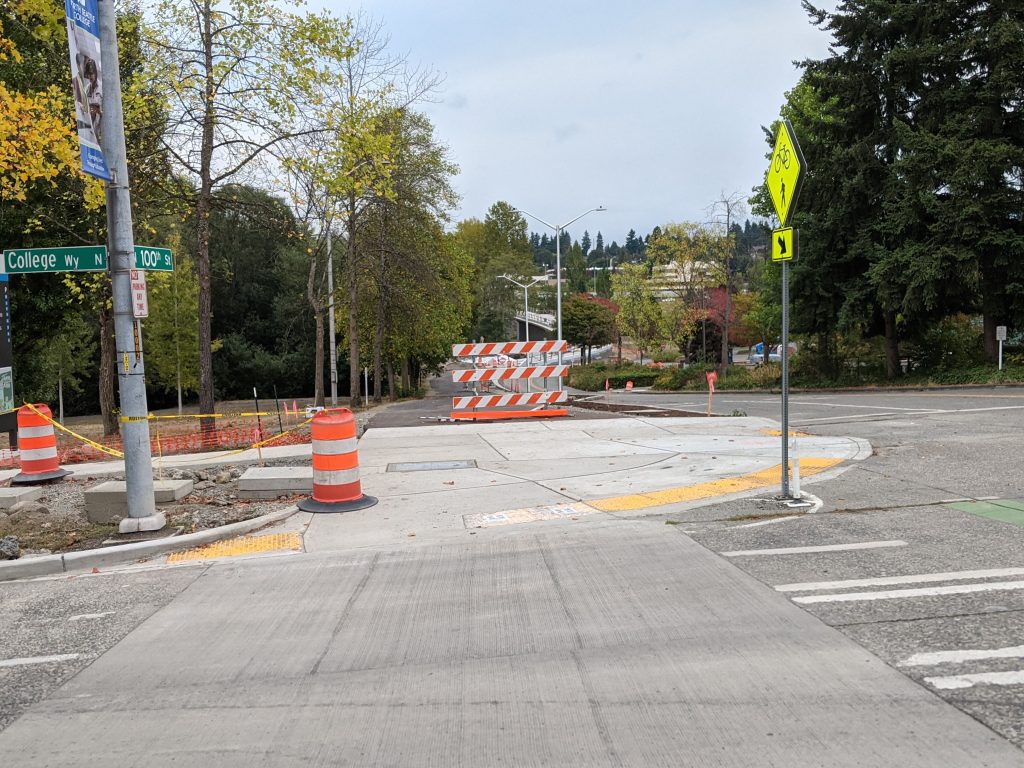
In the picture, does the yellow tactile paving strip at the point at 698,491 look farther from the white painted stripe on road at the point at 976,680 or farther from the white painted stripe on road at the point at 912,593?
the white painted stripe on road at the point at 976,680

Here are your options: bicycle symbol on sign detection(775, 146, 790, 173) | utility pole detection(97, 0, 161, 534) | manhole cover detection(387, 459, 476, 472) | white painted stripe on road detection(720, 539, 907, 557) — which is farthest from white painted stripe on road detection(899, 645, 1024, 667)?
manhole cover detection(387, 459, 476, 472)

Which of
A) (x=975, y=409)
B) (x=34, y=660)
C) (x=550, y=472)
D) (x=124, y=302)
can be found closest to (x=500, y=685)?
(x=34, y=660)

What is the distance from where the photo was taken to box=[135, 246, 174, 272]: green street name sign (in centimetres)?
799

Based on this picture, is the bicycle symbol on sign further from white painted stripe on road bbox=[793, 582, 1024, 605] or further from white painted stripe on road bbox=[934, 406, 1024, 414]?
white painted stripe on road bbox=[934, 406, 1024, 414]

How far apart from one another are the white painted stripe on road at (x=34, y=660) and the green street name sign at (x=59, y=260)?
4.82 meters

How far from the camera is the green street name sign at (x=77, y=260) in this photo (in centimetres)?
813

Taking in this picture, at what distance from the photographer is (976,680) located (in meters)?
3.88

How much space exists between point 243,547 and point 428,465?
4.71m

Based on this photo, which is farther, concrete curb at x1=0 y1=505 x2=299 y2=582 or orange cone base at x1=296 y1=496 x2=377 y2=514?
orange cone base at x1=296 y1=496 x2=377 y2=514

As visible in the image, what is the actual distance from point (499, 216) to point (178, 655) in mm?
94022

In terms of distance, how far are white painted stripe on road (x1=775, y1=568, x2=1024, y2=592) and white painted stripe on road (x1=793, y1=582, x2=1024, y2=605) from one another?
139mm

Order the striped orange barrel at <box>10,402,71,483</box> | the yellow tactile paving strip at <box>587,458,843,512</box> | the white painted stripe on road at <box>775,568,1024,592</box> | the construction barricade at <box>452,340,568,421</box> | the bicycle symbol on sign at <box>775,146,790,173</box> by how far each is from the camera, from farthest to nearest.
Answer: the construction barricade at <box>452,340,568,421</box> → the striped orange barrel at <box>10,402,71,483</box> → the yellow tactile paving strip at <box>587,458,843,512</box> → the bicycle symbol on sign at <box>775,146,790,173</box> → the white painted stripe on road at <box>775,568,1024,592</box>

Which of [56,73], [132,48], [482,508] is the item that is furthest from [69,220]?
[482,508]

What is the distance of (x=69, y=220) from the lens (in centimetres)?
2109
